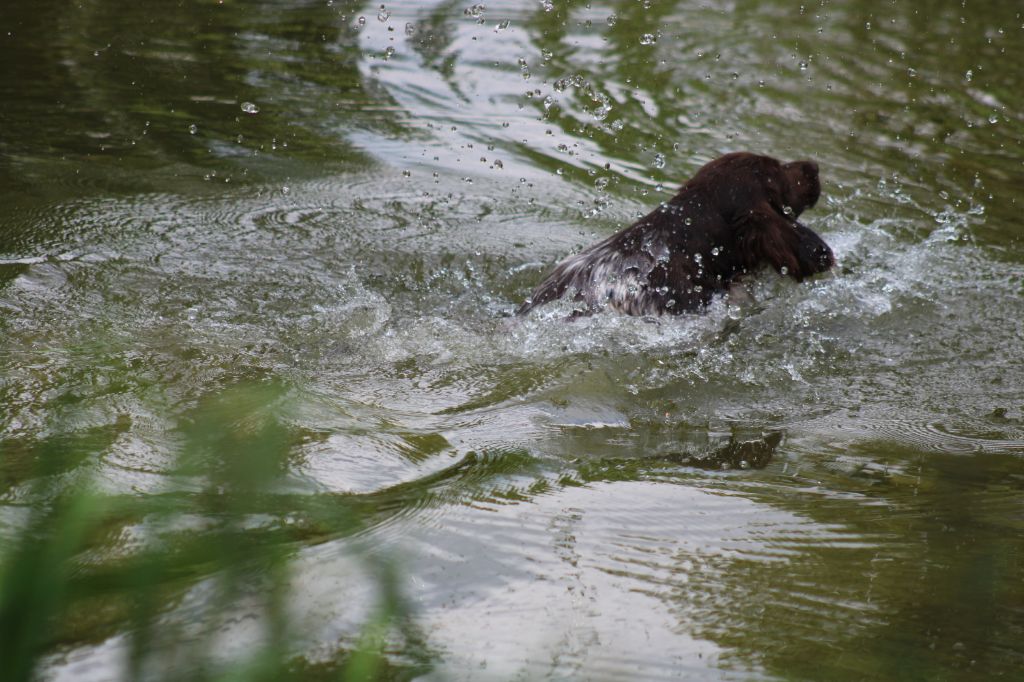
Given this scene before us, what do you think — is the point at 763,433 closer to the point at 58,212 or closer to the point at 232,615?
the point at 232,615

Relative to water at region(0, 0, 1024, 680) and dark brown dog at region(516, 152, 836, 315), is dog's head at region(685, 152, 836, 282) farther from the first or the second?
water at region(0, 0, 1024, 680)

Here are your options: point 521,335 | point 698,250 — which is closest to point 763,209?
point 698,250

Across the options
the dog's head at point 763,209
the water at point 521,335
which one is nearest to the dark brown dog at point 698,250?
the dog's head at point 763,209

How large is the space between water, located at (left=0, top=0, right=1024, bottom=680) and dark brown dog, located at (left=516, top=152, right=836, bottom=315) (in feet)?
0.68

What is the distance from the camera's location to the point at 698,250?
581 cm

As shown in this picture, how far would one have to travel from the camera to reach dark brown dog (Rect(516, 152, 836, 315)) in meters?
5.71

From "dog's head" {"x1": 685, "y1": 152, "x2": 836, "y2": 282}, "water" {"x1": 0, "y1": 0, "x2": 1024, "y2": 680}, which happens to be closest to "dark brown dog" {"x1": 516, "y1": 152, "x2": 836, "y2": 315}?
"dog's head" {"x1": 685, "y1": 152, "x2": 836, "y2": 282}

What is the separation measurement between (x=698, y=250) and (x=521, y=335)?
3.51 ft

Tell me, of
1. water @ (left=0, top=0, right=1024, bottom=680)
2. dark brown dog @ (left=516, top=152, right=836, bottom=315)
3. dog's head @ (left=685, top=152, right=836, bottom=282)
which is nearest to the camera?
water @ (left=0, top=0, right=1024, bottom=680)

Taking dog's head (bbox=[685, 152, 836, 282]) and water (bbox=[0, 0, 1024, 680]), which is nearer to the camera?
water (bbox=[0, 0, 1024, 680])

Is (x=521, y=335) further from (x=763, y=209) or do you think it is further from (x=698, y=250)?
(x=763, y=209)

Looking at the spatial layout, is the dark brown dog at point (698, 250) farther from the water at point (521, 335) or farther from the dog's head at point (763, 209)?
the water at point (521, 335)

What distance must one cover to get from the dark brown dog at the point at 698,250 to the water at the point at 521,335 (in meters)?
0.21

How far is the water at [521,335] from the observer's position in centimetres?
276
